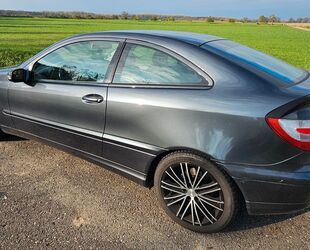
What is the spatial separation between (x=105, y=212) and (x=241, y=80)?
1689 mm

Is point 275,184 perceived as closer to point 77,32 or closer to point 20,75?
point 20,75

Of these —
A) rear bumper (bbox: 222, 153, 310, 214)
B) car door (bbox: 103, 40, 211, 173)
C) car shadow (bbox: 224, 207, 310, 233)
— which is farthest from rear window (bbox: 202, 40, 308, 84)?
car shadow (bbox: 224, 207, 310, 233)

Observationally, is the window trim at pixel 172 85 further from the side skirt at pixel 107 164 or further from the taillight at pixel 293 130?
the side skirt at pixel 107 164

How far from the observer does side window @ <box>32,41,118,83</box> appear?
3508 mm

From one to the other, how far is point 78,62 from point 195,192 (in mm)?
1773

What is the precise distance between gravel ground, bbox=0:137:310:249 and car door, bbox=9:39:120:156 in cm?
43

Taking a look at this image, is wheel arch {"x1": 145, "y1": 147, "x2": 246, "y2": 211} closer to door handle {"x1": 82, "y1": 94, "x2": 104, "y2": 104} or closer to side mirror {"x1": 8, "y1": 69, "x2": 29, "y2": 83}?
door handle {"x1": 82, "y1": 94, "x2": 104, "y2": 104}

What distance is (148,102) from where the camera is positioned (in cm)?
307

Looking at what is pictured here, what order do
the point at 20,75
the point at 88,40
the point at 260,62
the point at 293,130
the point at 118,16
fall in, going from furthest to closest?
the point at 118,16 < the point at 20,75 < the point at 88,40 < the point at 260,62 < the point at 293,130

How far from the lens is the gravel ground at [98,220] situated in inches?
115

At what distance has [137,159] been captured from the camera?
3.26 metres

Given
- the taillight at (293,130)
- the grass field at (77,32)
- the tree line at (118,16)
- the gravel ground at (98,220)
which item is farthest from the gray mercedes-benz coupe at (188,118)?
the tree line at (118,16)

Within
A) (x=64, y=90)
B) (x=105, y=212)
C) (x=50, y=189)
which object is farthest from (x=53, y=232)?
(x=64, y=90)

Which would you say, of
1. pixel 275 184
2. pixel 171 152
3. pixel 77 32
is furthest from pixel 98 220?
pixel 77 32
